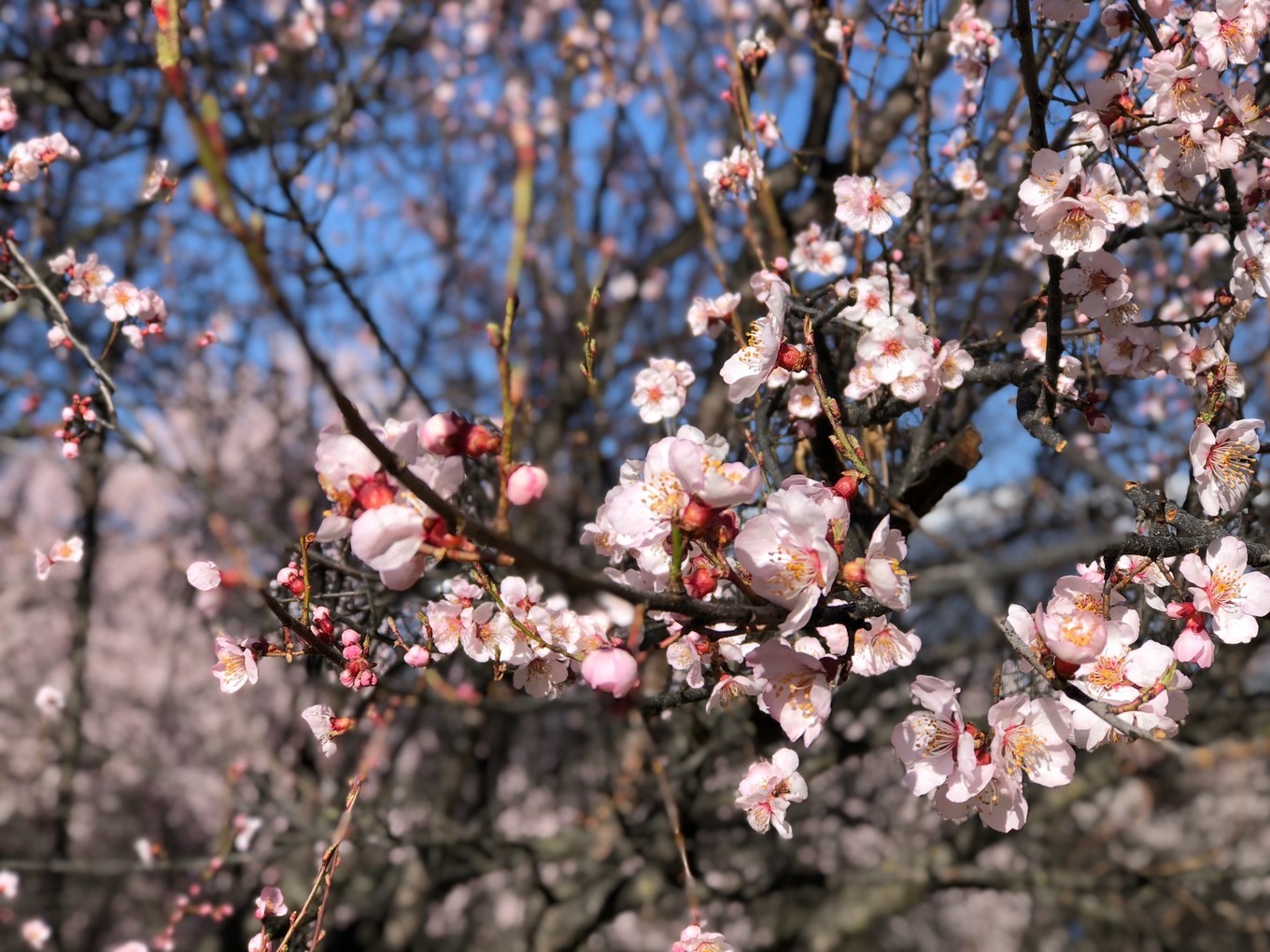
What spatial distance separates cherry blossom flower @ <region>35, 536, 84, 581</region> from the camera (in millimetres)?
2513

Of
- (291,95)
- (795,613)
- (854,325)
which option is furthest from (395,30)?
(795,613)

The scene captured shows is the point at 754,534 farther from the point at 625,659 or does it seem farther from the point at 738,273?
the point at 738,273

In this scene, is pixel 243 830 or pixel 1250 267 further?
pixel 243 830

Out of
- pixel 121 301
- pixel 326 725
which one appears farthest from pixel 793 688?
pixel 121 301

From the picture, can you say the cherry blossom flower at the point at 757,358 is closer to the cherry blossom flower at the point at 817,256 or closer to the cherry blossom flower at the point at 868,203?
the cherry blossom flower at the point at 868,203

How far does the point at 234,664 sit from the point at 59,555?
1396 millimetres

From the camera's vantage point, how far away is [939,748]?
1520 mm

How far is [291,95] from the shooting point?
6.00m

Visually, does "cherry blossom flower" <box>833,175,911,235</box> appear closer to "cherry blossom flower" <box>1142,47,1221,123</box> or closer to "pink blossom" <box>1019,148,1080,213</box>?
"pink blossom" <box>1019,148,1080,213</box>

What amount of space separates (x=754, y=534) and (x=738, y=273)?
7.78ft

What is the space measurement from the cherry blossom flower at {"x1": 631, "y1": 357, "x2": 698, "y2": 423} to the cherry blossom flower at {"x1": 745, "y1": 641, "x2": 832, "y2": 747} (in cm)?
92

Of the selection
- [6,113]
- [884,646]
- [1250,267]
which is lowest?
[884,646]

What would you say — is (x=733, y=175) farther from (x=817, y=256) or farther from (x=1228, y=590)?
(x=1228, y=590)

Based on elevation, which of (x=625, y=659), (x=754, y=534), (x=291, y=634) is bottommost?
(x=625, y=659)
